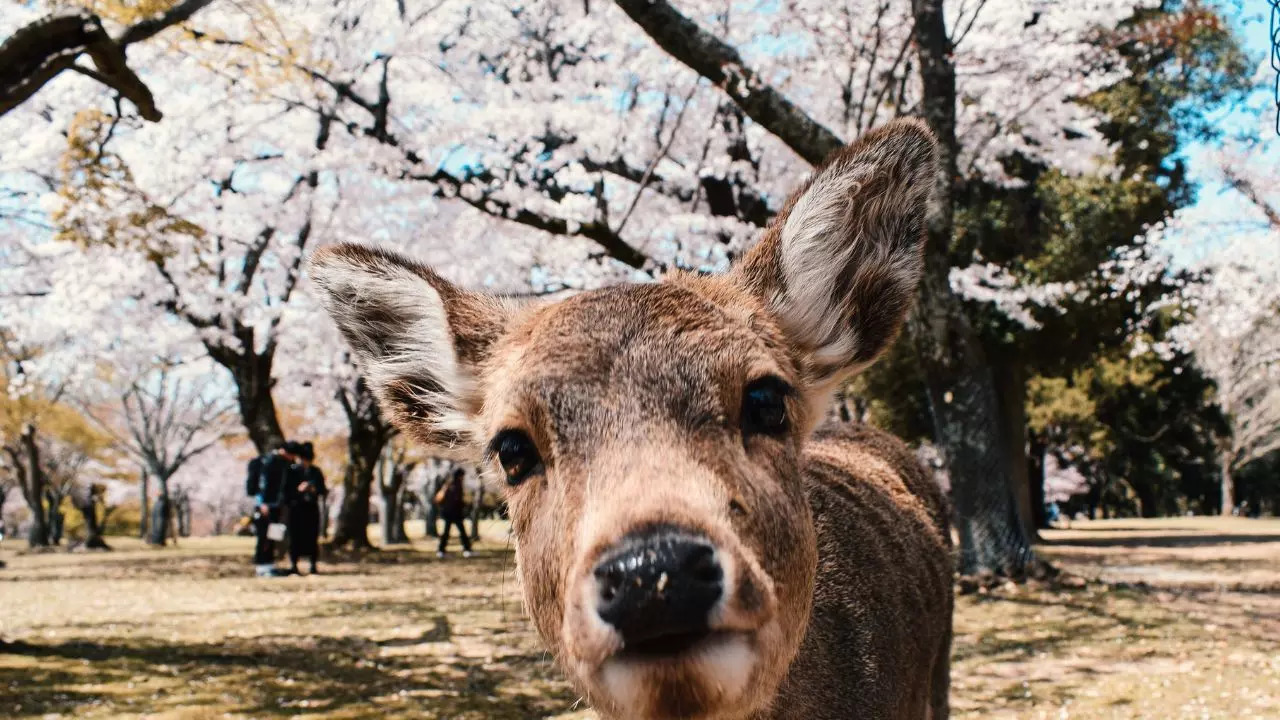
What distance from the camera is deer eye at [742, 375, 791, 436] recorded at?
8.09 ft

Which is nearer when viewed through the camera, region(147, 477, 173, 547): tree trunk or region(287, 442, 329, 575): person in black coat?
region(287, 442, 329, 575): person in black coat

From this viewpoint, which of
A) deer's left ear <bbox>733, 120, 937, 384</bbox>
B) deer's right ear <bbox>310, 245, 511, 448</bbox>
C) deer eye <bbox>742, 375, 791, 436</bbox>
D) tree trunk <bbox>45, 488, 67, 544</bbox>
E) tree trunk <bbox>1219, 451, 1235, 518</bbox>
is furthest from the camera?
tree trunk <bbox>45, 488, 67, 544</bbox>

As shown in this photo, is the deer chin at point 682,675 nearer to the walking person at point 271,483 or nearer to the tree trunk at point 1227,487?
the walking person at point 271,483

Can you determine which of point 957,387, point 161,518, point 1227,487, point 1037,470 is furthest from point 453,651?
point 1227,487

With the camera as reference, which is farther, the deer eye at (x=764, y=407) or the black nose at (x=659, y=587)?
the deer eye at (x=764, y=407)

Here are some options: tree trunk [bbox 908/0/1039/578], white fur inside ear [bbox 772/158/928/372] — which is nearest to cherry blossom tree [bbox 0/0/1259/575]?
tree trunk [bbox 908/0/1039/578]

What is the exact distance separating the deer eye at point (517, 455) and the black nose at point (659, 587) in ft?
2.16

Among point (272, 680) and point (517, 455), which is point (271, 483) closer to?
point (272, 680)

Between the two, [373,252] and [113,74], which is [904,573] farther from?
[113,74]

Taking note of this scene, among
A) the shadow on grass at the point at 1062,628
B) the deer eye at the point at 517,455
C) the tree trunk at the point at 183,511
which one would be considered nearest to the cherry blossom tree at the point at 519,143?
the shadow on grass at the point at 1062,628

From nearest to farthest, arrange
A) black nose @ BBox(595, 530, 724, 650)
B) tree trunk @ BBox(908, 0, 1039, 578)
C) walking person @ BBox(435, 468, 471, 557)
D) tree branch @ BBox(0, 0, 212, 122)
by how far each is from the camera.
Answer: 1. black nose @ BBox(595, 530, 724, 650)
2. tree branch @ BBox(0, 0, 212, 122)
3. tree trunk @ BBox(908, 0, 1039, 578)
4. walking person @ BBox(435, 468, 471, 557)

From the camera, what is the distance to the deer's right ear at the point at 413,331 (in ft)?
10.2

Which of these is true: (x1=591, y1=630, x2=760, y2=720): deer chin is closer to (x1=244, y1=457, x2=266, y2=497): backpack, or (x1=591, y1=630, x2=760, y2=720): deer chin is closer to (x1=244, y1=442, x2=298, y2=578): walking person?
(x1=244, y1=442, x2=298, y2=578): walking person

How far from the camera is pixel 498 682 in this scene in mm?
7527
